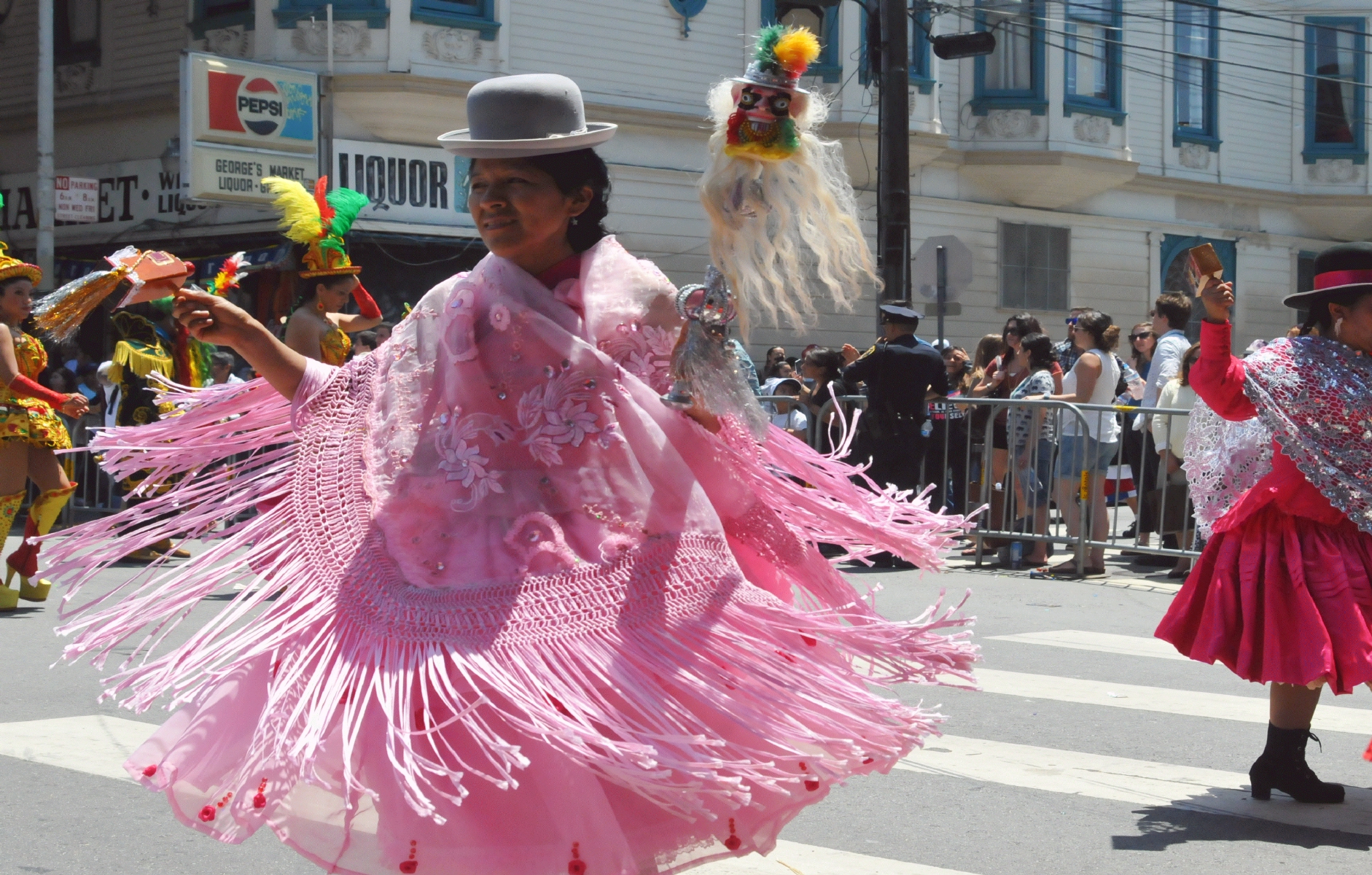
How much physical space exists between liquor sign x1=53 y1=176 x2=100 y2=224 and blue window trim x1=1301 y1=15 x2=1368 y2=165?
65.0 feet

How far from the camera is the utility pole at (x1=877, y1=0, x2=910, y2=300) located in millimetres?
13492

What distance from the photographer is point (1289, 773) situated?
4641mm

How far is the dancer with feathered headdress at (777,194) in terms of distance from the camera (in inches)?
112

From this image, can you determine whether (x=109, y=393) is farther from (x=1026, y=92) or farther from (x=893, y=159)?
(x=1026, y=92)

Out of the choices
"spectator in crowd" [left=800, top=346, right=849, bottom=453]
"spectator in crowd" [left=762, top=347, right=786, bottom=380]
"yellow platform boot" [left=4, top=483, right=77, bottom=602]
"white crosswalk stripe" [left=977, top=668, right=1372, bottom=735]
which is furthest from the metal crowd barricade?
"yellow platform boot" [left=4, top=483, right=77, bottom=602]

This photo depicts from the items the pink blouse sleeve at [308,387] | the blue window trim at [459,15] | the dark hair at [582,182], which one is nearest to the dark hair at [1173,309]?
the dark hair at [582,182]

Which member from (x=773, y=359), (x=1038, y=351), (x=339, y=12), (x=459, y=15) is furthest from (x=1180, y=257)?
(x=1038, y=351)

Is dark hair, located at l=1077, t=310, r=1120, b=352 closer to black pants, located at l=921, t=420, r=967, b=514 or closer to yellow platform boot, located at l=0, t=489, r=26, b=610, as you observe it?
black pants, located at l=921, t=420, r=967, b=514

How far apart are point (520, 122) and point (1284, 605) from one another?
286 centimetres

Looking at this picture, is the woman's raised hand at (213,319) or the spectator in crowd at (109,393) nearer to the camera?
the woman's raised hand at (213,319)

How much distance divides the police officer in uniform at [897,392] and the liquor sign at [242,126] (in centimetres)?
851

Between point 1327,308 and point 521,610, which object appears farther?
point 1327,308

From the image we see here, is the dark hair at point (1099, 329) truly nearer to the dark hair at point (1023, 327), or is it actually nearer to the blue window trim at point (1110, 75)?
the dark hair at point (1023, 327)

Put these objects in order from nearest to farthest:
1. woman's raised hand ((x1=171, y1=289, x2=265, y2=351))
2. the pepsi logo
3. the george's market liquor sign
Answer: woman's raised hand ((x1=171, y1=289, x2=265, y2=351)) < the pepsi logo < the george's market liquor sign
